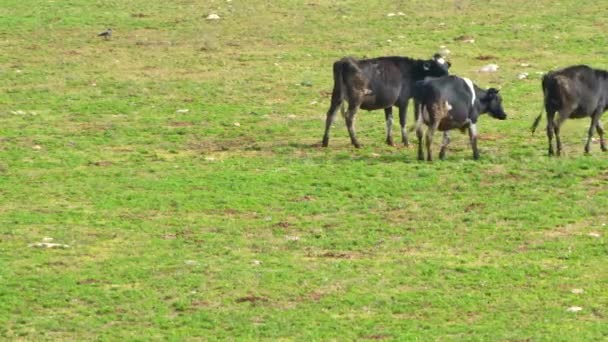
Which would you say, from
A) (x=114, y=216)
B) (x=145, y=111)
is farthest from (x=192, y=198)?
(x=145, y=111)

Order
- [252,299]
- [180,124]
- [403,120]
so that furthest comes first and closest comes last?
1. [180,124]
2. [403,120]
3. [252,299]

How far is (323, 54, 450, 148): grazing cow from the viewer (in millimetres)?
27547

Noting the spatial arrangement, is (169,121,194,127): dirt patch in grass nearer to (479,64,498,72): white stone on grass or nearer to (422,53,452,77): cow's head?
(422,53,452,77): cow's head

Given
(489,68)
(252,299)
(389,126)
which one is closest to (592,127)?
(389,126)

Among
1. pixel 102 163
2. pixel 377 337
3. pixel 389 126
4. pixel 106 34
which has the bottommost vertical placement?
pixel 106 34

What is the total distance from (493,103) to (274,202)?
5.46m

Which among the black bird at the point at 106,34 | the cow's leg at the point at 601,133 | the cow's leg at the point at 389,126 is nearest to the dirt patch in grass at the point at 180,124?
the cow's leg at the point at 389,126

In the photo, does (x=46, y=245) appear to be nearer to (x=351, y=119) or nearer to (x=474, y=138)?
(x=351, y=119)

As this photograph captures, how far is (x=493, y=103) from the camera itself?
26828mm

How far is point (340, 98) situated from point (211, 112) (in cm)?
468

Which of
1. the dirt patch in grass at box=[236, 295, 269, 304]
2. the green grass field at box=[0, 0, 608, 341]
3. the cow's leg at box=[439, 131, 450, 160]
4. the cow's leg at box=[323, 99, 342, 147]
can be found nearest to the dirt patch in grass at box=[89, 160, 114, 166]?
the green grass field at box=[0, 0, 608, 341]

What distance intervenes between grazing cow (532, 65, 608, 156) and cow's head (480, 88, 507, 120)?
99 centimetres

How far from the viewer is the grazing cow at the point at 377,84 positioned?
27547 millimetres

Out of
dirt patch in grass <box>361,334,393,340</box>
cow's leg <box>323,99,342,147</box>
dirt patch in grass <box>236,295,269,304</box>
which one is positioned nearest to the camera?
dirt patch in grass <box>361,334,393,340</box>
